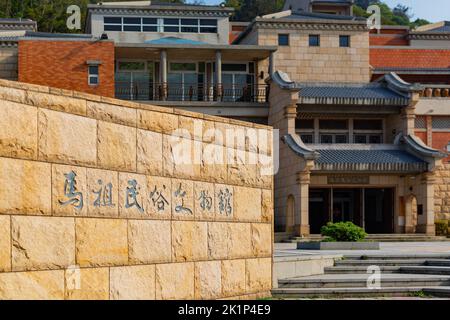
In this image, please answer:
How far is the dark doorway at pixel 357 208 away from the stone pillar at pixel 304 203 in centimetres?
303

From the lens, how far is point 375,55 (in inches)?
1789

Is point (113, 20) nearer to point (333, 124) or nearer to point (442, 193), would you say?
point (333, 124)

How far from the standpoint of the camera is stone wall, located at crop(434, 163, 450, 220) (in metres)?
37.9

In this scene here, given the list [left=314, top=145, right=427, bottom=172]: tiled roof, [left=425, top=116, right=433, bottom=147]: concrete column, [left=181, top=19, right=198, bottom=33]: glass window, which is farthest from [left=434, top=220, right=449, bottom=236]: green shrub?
[left=181, top=19, right=198, bottom=33]: glass window

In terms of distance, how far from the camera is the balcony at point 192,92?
128 feet

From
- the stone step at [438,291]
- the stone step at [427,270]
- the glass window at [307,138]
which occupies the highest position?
the glass window at [307,138]

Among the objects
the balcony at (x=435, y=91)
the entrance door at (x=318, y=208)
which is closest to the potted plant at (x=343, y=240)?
the entrance door at (x=318, y=208)

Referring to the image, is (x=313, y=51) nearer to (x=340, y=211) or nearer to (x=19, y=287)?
(x=340, y=211)

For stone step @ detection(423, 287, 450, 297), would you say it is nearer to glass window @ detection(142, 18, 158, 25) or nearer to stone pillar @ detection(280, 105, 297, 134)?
stone pillar @ detection(280, 105, 297, 134)

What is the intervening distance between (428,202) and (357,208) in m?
3.29

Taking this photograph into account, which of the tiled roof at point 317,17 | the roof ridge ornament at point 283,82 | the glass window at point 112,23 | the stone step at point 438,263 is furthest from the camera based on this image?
the glass window at point 112,23

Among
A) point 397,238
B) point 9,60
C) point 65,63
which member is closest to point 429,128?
point 397,238

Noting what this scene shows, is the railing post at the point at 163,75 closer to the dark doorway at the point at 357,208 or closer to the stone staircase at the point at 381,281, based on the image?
the dark doorway at the point at 357,208
